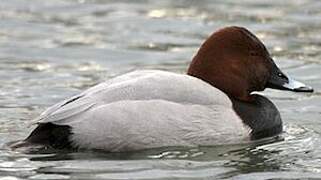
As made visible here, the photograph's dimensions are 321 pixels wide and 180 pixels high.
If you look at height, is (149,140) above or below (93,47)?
below

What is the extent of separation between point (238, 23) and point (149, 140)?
5128 mm

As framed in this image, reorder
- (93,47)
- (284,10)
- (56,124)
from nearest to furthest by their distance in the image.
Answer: (56,124)
(93,47)
(284,10)

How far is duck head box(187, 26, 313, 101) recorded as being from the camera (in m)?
Result: 6.87

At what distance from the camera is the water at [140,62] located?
6.15m

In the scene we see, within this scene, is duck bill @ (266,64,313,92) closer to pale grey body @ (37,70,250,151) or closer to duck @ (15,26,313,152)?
duck @ (15,26,313,152)

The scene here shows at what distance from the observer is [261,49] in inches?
279

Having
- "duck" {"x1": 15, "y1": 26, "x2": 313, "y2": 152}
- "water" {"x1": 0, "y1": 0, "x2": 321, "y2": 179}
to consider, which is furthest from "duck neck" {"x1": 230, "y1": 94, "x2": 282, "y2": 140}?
"water" {"x1": 0, "y1": 0, "x2": 321, "y2": 179}

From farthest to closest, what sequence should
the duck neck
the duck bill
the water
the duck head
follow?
the duck bill, the duck head, the duck neck, the water

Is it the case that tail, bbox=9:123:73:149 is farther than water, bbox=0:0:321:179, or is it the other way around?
tail, bbox=9:123:73:149

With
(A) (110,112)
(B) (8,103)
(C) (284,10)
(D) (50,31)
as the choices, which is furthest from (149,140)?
(C) (284,10)

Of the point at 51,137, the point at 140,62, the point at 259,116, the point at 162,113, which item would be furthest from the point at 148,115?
the point at 140,62

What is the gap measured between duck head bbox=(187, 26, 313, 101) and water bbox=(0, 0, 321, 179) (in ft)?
1.34

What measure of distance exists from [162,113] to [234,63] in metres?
0.80

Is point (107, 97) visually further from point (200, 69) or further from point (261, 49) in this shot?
point (261, 49)
